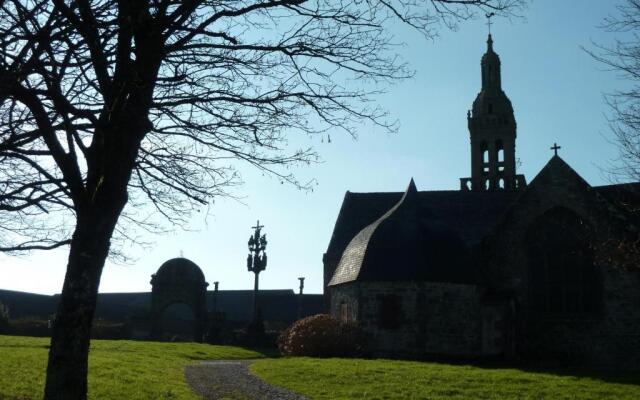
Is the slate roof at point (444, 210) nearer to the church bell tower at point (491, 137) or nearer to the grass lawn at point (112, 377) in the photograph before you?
the church bell tower at point (491, 137)

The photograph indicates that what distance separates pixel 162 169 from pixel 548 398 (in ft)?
28.9

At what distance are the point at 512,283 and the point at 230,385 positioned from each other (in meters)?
15.3

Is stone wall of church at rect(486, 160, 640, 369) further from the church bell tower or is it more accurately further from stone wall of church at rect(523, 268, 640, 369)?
the church bell tower

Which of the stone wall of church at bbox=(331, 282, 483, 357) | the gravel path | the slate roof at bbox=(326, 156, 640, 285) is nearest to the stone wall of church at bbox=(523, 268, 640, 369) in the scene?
the stone wall of church at bbox=(331, 282, 483, 357)

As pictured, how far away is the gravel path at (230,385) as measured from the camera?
1338 cm

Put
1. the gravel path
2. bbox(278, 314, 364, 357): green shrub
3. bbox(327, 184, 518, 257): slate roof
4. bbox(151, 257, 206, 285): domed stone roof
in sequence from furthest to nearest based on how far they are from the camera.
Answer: bbox(151, 257, 206, 285): domed stone roof, bbox(327, 184, 518, 257): slate roof, bbox(278, 314, 364, 357): green shrub, the gravel path

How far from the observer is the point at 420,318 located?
2528 centimetres

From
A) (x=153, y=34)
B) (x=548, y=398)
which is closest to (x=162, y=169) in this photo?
(x=153, y=34)

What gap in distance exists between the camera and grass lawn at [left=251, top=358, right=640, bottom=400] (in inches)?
535

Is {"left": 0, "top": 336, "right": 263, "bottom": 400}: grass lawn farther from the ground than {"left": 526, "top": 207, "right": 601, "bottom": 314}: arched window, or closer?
closer

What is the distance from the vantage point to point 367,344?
25.6 m

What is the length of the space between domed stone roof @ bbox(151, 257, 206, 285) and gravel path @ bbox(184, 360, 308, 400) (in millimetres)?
22427

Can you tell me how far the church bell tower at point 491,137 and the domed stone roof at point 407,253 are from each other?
14.9m

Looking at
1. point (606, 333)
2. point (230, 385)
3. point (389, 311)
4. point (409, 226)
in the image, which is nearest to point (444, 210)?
point (409, 226)
